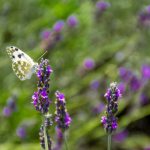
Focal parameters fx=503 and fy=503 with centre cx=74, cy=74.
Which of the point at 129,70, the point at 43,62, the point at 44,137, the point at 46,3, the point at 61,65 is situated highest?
the point at 46,3

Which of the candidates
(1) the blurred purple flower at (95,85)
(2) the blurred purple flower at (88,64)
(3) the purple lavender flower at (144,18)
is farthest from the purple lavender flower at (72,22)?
(1) the blurred purple flower at (95,85)

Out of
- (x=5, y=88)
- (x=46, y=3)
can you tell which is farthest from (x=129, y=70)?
(x=46, y=3)

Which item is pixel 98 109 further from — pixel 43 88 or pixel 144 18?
pixel 43 88

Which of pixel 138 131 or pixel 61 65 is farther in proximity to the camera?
pixel 61 65

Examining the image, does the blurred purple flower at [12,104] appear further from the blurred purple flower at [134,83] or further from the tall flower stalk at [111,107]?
the tall flower stalk at [111,107]

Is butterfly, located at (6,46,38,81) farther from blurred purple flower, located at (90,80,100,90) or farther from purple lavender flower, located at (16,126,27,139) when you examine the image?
blurred purple flower, located at (90,80,100,90)

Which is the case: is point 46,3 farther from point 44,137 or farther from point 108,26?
point 44,137

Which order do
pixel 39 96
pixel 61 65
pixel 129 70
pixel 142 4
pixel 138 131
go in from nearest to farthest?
pixel 39 96, pixel 129 70, pixel 138 131, pixel 61 65, pixel 142 4

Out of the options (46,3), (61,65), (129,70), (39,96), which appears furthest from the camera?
(46,3)
